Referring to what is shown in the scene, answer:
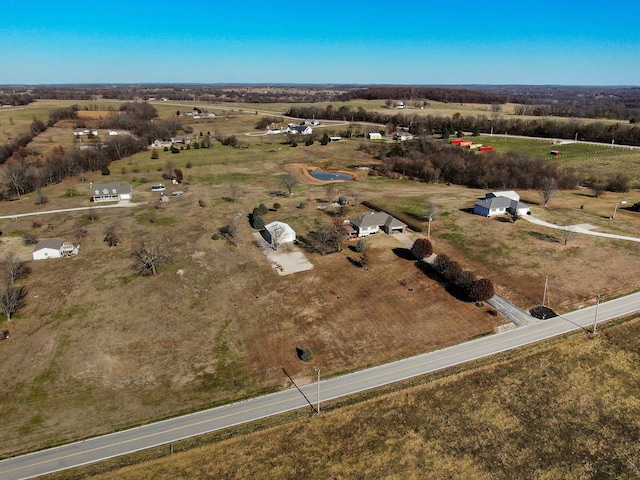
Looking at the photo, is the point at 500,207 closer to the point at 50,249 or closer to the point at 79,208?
the point at 50,249

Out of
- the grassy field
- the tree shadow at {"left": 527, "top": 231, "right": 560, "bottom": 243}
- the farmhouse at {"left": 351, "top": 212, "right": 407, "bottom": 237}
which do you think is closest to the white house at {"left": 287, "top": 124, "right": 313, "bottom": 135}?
the farmhouse at {"left": 351, "top": 212, "right": 407, "bottom": 237}

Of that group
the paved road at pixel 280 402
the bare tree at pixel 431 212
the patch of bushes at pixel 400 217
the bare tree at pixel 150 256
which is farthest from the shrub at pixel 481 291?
the bare tree at pixel 150 256

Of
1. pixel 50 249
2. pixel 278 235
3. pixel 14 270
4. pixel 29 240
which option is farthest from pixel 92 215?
pixel 278 235

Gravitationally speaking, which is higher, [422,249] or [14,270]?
[422,249]

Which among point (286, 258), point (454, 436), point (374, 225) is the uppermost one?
point (374, 225)

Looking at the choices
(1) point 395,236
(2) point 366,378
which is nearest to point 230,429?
(2) point 366,378

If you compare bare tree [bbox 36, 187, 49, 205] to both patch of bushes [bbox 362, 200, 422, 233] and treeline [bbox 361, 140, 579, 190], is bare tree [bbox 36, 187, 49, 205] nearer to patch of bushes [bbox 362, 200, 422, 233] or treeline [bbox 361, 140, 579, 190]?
patch of bushes [bbox 362, 200, 422, 233]

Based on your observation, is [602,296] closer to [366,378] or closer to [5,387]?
[366,378]
